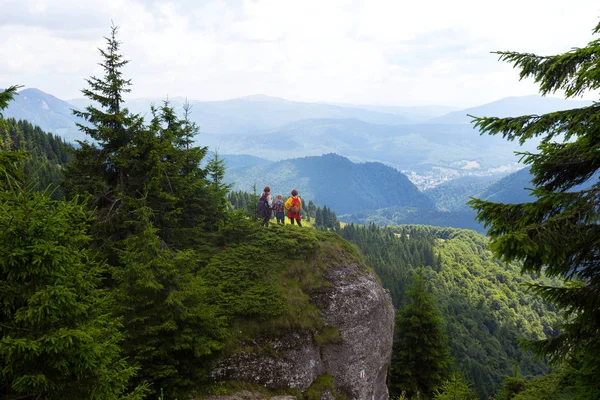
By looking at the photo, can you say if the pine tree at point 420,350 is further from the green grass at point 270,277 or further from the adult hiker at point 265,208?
the adult hiker at point 265,208

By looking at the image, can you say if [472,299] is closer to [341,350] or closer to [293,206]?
[293,206]

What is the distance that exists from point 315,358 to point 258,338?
9.79 feet

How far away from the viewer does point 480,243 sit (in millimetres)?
178000

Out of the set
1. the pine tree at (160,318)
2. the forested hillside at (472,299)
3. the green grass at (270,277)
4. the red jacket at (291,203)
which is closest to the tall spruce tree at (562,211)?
the pine tree at (160,318)

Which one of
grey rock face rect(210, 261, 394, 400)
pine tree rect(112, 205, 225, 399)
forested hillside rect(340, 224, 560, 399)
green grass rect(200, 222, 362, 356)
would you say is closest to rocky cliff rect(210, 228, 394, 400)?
grey rock face rect(210, 261, 394, 400)

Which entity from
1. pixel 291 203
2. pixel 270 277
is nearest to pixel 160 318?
pixel 270 277

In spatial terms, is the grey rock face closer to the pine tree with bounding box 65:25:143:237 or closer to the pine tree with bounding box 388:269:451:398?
the pine tree with bounding box 388:269:451:398

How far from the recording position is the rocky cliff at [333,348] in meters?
14.6

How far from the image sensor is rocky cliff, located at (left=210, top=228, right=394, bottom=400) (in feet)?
47.9

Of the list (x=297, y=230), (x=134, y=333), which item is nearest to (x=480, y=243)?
(x=297, y=230)

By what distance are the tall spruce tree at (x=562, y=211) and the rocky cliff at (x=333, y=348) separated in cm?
1047

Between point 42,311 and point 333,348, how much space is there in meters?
13.5

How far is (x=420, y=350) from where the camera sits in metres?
23.9

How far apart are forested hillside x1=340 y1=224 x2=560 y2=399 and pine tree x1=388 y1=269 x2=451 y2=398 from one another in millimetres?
40419
